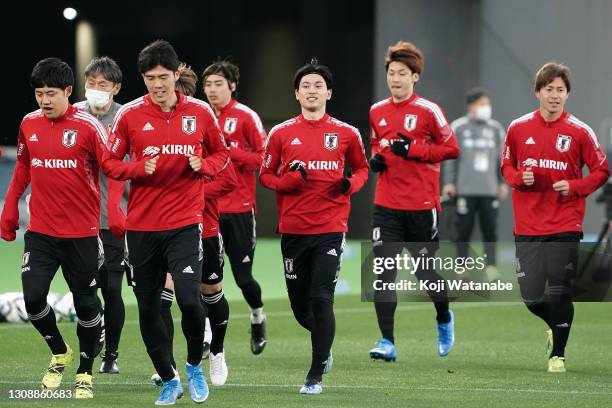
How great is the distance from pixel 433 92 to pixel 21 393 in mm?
18306

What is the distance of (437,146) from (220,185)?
1982 mm

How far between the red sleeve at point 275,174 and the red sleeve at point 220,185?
33 centimetres

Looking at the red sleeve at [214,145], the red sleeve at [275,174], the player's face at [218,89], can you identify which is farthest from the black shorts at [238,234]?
the red sleeve at [214,145]

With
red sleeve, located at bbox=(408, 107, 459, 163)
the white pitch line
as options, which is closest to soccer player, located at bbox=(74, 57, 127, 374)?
the white pitch line

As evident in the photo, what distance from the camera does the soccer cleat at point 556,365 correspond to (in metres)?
11.1

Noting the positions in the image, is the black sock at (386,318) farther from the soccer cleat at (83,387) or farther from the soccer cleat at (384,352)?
the soccer cleat at (83,387)

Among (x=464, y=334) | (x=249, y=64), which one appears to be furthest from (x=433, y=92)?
(x=464, y=334)

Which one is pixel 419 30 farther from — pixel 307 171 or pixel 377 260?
pixel 307 171

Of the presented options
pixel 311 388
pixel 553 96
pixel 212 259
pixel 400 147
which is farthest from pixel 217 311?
pixel 553 96

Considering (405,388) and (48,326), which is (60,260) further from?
(405,388)

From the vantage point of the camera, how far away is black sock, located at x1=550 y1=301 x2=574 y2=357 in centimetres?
1120

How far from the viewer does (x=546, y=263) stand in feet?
36.7

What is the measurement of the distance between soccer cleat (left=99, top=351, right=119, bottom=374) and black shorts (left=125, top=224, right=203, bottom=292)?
6.06 ft

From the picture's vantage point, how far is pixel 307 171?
1020 cm
